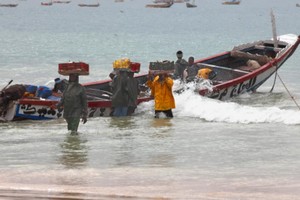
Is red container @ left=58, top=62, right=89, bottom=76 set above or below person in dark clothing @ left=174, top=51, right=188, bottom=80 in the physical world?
above

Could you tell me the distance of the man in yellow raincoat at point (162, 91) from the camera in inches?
709

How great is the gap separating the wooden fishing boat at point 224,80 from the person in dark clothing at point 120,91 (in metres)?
0.73

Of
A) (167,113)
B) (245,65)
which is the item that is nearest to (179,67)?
(167,113)

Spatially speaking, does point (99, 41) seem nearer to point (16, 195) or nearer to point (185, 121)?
point (185, 121)

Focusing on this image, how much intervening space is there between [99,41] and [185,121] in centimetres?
5569

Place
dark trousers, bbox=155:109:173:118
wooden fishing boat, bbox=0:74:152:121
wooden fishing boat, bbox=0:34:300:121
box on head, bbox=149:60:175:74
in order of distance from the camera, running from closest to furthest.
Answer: box on head, bbox=149:60:175:74, wooden fishing boat, bbox=0:74:152:121, wooden fishing boat, bbox=0:34:300:121, dark trousers, bbox=155:109:173:118

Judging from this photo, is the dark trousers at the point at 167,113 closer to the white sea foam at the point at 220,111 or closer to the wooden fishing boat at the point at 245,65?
the white sea foam at the point at 220,111

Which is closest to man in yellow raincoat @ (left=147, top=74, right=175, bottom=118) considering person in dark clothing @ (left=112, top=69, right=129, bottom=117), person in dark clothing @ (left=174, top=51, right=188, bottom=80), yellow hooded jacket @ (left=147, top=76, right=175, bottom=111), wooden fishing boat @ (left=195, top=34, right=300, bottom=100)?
yellow hooded jacket @ (left=147, top=76, right=175, bottom=111)

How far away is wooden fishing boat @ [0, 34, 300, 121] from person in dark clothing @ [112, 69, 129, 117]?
2.40ft

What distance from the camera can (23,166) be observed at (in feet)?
42.3

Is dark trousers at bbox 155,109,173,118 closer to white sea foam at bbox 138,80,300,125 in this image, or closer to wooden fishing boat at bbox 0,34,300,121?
white sea foam at bbox 138,80,300,125

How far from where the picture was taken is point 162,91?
18.1 metres

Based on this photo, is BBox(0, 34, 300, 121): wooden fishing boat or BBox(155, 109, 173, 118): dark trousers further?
BBox(155, 109, 173, 118): dark trousers

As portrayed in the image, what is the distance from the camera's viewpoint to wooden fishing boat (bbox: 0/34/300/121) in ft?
60.4
